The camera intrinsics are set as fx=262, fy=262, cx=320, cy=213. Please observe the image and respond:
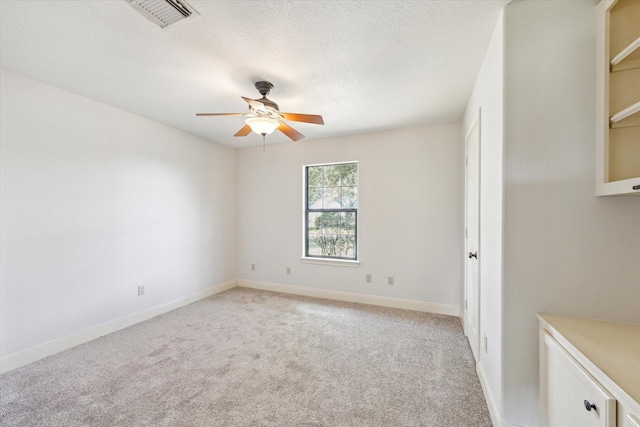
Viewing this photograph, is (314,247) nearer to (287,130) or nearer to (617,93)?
(287,130)

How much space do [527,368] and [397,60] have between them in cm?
221

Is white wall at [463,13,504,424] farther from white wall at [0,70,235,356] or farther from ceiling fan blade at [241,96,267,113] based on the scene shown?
white wall at [0,70,235,356]

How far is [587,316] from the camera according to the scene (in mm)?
1385

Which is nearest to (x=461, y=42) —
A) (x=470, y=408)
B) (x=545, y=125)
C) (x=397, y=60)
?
(x=397, y=60)

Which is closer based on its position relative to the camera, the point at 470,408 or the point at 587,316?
the point at 587,316

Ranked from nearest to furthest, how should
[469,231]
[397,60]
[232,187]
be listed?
[397,60] → [469,231] → [232,187]

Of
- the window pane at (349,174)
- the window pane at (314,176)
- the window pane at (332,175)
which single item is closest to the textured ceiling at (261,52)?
the window pane at (349,174)

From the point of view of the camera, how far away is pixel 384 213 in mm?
3826

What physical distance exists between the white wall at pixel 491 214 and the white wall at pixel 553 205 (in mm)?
66

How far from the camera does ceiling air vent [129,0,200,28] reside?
58.3 inches

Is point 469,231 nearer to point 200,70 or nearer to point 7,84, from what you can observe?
point 200,70

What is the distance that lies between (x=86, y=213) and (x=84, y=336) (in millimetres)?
1271

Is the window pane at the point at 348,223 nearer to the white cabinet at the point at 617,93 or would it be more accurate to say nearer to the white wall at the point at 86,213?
the white wall at the point at 86,213

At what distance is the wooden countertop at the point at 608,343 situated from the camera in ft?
3.02
